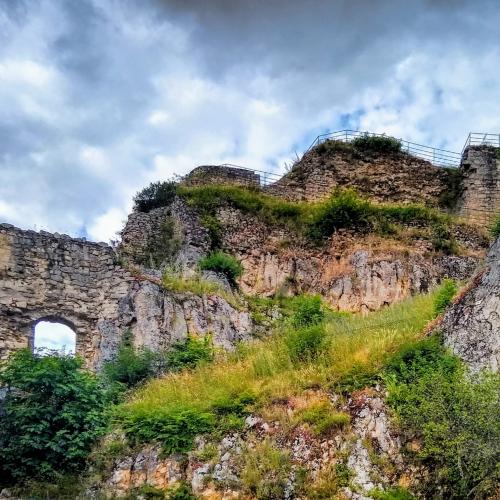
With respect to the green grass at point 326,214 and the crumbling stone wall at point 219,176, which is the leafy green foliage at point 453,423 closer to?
the green grass at point 326,214

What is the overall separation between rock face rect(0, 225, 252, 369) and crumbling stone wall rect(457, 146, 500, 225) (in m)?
13.6

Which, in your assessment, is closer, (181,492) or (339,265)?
(181,492)

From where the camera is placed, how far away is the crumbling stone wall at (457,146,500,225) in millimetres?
30531

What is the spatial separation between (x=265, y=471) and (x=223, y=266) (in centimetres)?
1084

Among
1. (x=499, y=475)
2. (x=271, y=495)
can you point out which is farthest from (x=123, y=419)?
(x=499, y=475)

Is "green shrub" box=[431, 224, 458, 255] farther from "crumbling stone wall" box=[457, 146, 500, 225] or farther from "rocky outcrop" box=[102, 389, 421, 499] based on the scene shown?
"rocky outcrop" box=[102, 389, 421, 499]

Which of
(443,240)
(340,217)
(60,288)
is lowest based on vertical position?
(60,288)

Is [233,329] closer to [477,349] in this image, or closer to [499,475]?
[477,349]

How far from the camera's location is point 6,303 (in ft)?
62.4

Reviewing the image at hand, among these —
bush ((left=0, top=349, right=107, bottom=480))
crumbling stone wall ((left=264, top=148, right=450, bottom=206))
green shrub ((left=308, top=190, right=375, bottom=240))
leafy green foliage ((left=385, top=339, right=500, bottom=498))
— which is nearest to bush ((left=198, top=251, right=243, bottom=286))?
green shrub ((left=308, top=190, right=375, bottom=240))

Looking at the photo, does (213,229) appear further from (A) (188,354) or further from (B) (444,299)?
(B) (444,299)

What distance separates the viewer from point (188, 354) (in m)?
17.2

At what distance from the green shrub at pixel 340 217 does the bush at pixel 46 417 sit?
13.7 meters

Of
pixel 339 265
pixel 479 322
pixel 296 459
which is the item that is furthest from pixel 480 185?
pixel 296 459
